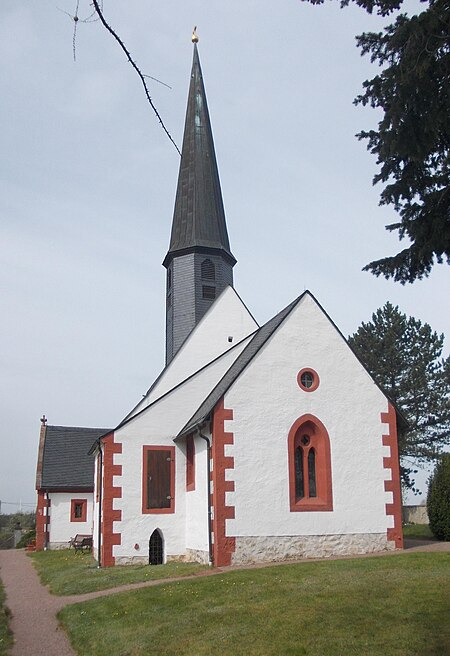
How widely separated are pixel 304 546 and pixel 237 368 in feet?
18.0

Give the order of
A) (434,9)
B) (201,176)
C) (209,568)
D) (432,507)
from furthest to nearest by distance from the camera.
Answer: (201,176)
(432,507)
(209,568)
(434,9)

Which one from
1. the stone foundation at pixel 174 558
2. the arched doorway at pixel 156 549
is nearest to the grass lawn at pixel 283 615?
the stone foundation at pixel 174 558

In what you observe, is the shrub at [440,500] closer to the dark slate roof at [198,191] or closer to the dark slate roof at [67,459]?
the dark slate roof at [198,191]

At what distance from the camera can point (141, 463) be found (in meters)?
21.0

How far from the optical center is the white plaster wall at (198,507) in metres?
18.9

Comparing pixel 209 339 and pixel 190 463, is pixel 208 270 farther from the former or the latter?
pixel 190 463

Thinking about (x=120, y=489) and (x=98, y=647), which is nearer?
(x=98, y=647)

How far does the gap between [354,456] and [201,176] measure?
16506 millimetres

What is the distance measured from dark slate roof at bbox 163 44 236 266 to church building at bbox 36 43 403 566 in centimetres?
759

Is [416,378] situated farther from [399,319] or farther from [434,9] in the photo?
[434,9]

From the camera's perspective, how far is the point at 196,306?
2706cm

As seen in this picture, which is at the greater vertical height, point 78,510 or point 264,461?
point 264,461

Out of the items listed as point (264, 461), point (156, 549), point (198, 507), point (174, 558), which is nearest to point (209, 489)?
point (198, 507)

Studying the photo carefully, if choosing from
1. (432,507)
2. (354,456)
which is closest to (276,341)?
(354,456)
